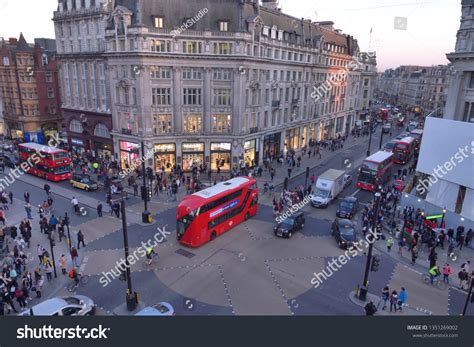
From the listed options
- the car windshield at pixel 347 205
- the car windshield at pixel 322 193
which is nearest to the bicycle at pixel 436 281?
the car windshield at pixel 347 205

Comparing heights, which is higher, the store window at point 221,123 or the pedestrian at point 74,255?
the store window at point 221,123

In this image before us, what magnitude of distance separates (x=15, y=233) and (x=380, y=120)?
94581 mm

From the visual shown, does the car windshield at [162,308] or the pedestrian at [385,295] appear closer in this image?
the car windshield at [162,308]

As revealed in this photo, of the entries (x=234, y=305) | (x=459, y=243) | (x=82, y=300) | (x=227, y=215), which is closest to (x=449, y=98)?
(x=459, y=243)

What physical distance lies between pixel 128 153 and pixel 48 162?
30.1 feet

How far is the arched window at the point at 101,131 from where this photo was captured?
149 feet

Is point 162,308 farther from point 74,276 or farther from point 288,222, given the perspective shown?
point 288,222

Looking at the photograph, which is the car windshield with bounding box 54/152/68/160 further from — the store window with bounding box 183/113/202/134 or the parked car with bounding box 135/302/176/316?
the parked car with bounding box 135/302/176/316

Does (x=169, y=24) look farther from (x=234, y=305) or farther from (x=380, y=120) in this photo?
(x=380, y=120)

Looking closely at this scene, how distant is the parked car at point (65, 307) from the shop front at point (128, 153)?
2612 cm

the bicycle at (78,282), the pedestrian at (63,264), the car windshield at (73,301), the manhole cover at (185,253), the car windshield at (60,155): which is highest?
the car windshield at (60,155)

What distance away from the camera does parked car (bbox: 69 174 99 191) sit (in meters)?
36.0

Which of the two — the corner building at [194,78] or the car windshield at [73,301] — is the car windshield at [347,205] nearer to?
the corner building at [194,78]

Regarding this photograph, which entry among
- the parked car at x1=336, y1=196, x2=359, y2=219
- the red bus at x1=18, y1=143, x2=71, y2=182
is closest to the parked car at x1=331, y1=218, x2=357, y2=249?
the parked car at x1=336, y1=196, x2=359, y2=219
